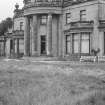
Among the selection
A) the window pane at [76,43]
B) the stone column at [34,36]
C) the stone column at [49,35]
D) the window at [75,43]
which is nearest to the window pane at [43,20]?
the stone column at [34,36]

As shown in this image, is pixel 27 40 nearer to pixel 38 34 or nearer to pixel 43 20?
pixel 38 34

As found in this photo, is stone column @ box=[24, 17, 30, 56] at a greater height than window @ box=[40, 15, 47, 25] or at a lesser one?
lesser

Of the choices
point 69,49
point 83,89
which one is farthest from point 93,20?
point 83,89

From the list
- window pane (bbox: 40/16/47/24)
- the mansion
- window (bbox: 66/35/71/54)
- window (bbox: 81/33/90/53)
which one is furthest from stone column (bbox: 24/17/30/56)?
window (bbox: 81/33/90/53)

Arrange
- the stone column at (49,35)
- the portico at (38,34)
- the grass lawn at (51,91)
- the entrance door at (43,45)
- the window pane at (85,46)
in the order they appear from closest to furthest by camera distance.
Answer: the grass lawn at (51,91)
the window pane at (85,46)
the stone column at (49,35)
the portico at (38,34)
the entrance door at (43,45)

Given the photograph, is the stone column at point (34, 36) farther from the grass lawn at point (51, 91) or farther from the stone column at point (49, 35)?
the grass lawn at point (51, 91)

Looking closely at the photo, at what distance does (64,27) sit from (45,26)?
122 inches

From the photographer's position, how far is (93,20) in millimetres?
37125

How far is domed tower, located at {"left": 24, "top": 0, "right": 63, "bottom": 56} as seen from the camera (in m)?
40.8

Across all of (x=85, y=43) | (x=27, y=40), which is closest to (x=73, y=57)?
(x=85, y=43)

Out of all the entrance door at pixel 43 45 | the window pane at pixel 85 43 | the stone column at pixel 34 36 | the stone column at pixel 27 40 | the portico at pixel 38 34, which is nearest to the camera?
the window pane at pixel 85 43

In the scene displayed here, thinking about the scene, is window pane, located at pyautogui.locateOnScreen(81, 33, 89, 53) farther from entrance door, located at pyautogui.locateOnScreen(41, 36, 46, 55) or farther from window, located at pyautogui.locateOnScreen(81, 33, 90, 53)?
entrance door, located at pyautogui.locateOnScreen(41, 36, 46, 55)

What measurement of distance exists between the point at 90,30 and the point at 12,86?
25090mm

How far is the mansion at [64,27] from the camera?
36.8m
